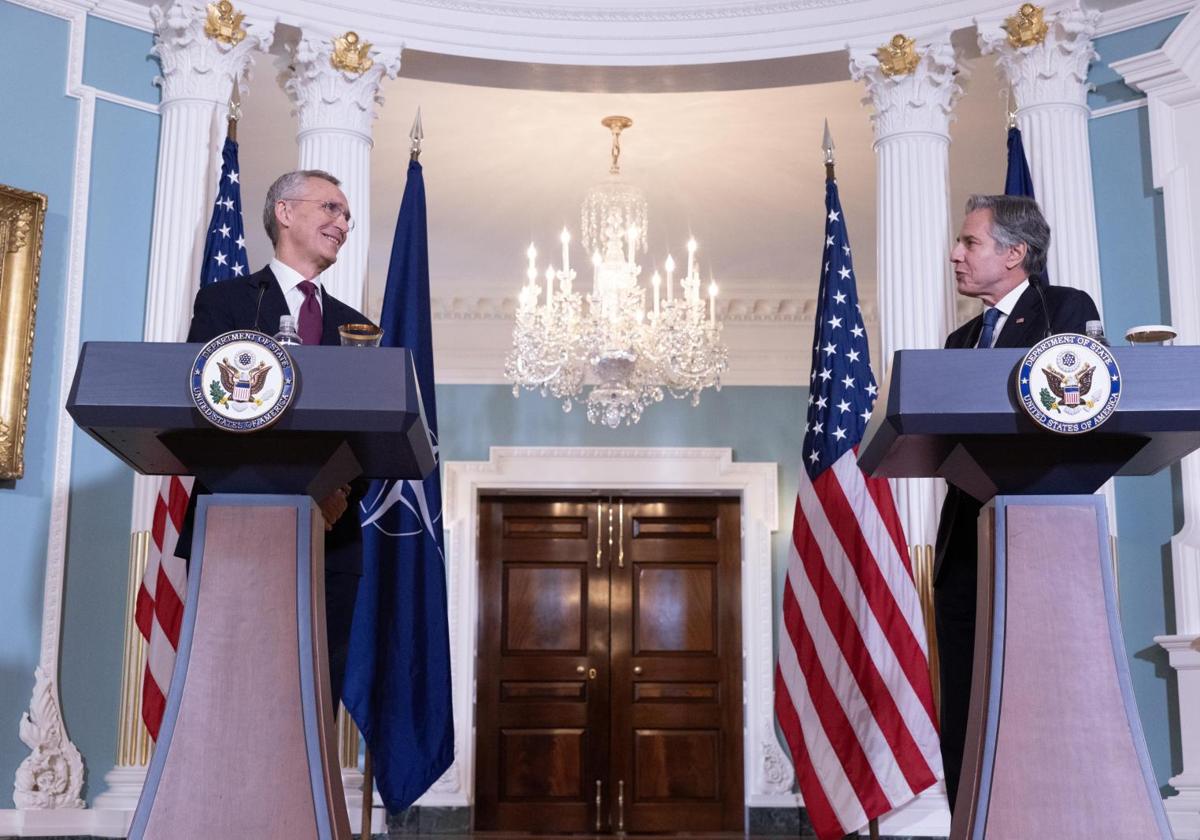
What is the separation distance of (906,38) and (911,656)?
2222 millimetres

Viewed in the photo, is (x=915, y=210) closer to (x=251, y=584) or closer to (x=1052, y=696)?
(x=1052, y=696)

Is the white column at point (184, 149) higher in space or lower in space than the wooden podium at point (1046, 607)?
higher

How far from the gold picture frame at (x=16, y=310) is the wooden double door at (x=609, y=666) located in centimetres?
460

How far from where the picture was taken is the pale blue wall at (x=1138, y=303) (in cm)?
438

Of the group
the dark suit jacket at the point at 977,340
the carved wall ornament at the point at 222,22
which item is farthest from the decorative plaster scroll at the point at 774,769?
the dark suit jacket at the point at 977,340

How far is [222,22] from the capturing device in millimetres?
4613

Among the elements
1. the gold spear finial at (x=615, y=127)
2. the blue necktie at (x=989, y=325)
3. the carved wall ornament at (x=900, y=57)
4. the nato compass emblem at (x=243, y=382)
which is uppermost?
the gold spear finial at (x=615, y=127)

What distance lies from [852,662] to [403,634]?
57.2 inches

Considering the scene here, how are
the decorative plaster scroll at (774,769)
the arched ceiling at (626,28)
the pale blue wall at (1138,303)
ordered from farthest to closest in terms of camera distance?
the decorative plaster scroll at (774,769) → the arched ceiling at (626,28) → the pale blue wall at (1138,303)

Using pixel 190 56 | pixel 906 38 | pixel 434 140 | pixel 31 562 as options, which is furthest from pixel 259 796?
pixel 434 140

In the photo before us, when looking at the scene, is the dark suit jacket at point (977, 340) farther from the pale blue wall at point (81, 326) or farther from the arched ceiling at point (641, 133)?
A: the pale blue wall at point (81, 326)

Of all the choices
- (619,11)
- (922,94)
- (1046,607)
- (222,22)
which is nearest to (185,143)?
(222,22)

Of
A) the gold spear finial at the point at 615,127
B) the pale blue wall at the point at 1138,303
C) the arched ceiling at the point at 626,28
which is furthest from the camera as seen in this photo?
the gold spear finial at the point at 615,127

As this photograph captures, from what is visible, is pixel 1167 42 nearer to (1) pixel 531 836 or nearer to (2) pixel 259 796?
(2) pixel 259 796
